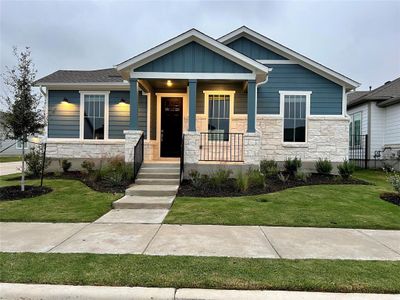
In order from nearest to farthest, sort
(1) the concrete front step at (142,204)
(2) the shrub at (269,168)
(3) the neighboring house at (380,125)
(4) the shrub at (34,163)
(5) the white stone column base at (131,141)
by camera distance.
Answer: (1) the concrete front step at (142,204) → (5) the white stone column base at (131,141) → (2) the shrub at (269,168) → (4) the shrub at (34,163) → (3) the neighboring house at (380,125)

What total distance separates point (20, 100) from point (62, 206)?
336 cm

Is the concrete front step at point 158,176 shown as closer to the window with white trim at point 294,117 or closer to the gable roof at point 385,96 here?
the window with white trim at point 294,117

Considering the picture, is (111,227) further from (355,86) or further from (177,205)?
(355,86)

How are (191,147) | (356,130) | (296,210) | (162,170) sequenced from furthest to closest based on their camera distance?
(356,130), (191,147), (162,170), (296,210)

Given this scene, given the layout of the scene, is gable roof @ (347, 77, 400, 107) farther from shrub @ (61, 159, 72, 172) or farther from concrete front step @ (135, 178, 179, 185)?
shrub @ (61, 159, 72, 172)

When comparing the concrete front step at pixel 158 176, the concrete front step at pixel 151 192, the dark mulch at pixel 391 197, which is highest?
the concrete front step at pixel 158 176

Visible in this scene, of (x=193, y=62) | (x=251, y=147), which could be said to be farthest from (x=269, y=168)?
(x=193, y=62)

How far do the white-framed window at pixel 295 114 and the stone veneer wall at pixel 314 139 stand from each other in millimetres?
208

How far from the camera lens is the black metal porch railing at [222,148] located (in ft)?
38.0

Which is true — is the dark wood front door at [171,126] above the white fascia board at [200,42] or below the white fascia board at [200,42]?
below

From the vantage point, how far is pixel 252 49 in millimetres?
13758

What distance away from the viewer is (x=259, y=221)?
6.74 metres

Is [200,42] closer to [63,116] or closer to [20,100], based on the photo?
[20,100]

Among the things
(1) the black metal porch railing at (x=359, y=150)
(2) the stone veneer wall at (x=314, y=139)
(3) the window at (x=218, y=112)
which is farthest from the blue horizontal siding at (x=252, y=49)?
(1) the black metal porch railing at (x=359, y=150)
